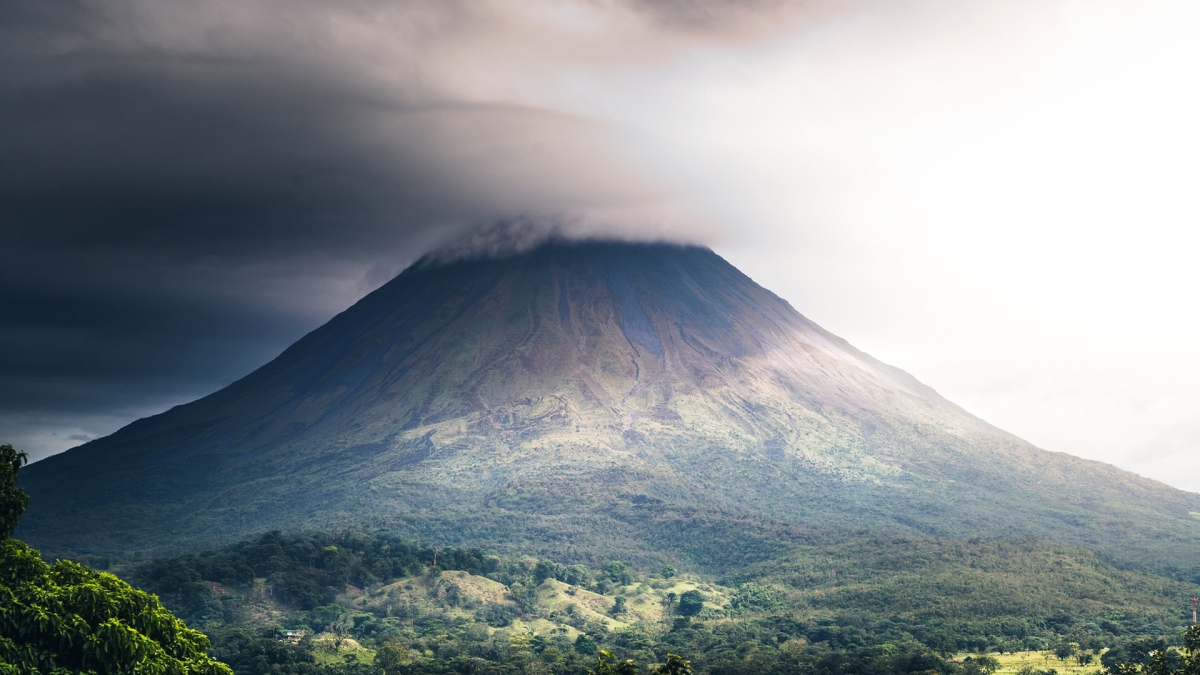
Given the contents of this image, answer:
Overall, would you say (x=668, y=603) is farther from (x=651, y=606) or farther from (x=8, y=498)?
(x=8, y=498)

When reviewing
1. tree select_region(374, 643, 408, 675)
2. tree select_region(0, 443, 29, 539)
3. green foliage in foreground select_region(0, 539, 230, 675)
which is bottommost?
tree select_region(374, 643, 408, 675)

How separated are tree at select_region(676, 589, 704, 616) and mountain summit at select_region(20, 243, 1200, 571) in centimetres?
2115

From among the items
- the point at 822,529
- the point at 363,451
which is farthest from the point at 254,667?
the point at 363,451

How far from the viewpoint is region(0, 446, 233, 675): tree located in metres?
21.4

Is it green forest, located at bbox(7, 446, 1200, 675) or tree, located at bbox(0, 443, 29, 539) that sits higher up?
tree, located at bbox(0, 443, 29, 539)

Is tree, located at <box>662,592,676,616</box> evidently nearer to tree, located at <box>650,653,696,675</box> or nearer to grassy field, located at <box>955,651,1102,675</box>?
grassy field, located at <box>955,651,1102,675</box>

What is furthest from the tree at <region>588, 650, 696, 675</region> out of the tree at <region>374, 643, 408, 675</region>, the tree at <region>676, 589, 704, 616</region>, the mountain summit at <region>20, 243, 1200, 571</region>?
the mountain summit at <region>20, 243, 1200, 571</region>

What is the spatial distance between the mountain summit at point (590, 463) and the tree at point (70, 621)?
102m

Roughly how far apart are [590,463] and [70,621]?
132 metres

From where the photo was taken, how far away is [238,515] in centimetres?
14688

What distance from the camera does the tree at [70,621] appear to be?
2141 centimetres

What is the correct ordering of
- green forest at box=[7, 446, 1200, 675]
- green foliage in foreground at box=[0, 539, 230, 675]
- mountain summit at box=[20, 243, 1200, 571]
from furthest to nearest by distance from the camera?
mountain summit at box=[20, 243, 1200, 571] < green forest at box=[7, 446, 1200, 675] < green foliage in foreground at box=[0, 539, 230, 675]

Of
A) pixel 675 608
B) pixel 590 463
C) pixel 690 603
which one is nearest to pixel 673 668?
pixel 690 603

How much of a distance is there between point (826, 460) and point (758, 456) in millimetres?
10170
